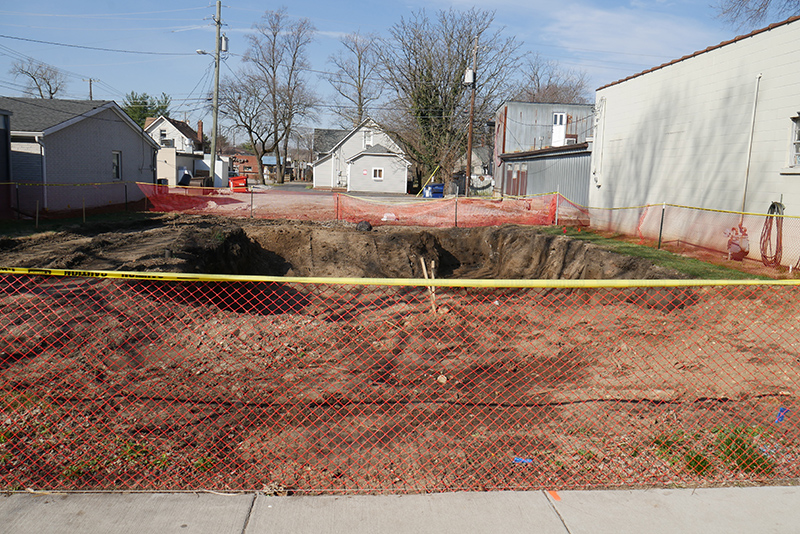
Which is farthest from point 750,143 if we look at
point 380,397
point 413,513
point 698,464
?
point 413,513

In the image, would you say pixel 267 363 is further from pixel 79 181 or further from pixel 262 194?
pixel 79 181

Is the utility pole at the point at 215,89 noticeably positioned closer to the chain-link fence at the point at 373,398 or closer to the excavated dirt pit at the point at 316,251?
the excavated dirt pit at the point at 316,251

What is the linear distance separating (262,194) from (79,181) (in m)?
7.78

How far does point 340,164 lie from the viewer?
202ft

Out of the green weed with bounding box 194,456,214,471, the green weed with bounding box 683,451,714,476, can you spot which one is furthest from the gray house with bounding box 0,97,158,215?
the green weed with bounding box 683,451,714,476

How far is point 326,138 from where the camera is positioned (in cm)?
7756

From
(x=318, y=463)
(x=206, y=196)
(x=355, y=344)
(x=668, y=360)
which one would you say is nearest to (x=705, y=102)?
(x=668, y=360)

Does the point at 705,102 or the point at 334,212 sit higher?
the point at 705,102

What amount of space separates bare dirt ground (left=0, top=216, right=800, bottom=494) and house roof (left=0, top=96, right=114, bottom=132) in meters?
15.4

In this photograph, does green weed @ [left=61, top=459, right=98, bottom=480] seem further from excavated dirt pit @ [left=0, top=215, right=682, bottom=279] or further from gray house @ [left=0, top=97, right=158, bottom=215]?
gray house @ [left=0, top=97, right=158, bottom=215]

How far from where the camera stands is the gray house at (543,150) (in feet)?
85.6

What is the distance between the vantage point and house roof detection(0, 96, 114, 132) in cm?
2277

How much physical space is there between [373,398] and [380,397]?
8 centimetres

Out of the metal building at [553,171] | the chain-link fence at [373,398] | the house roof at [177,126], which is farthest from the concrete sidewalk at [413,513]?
the house roof at [177,126]
